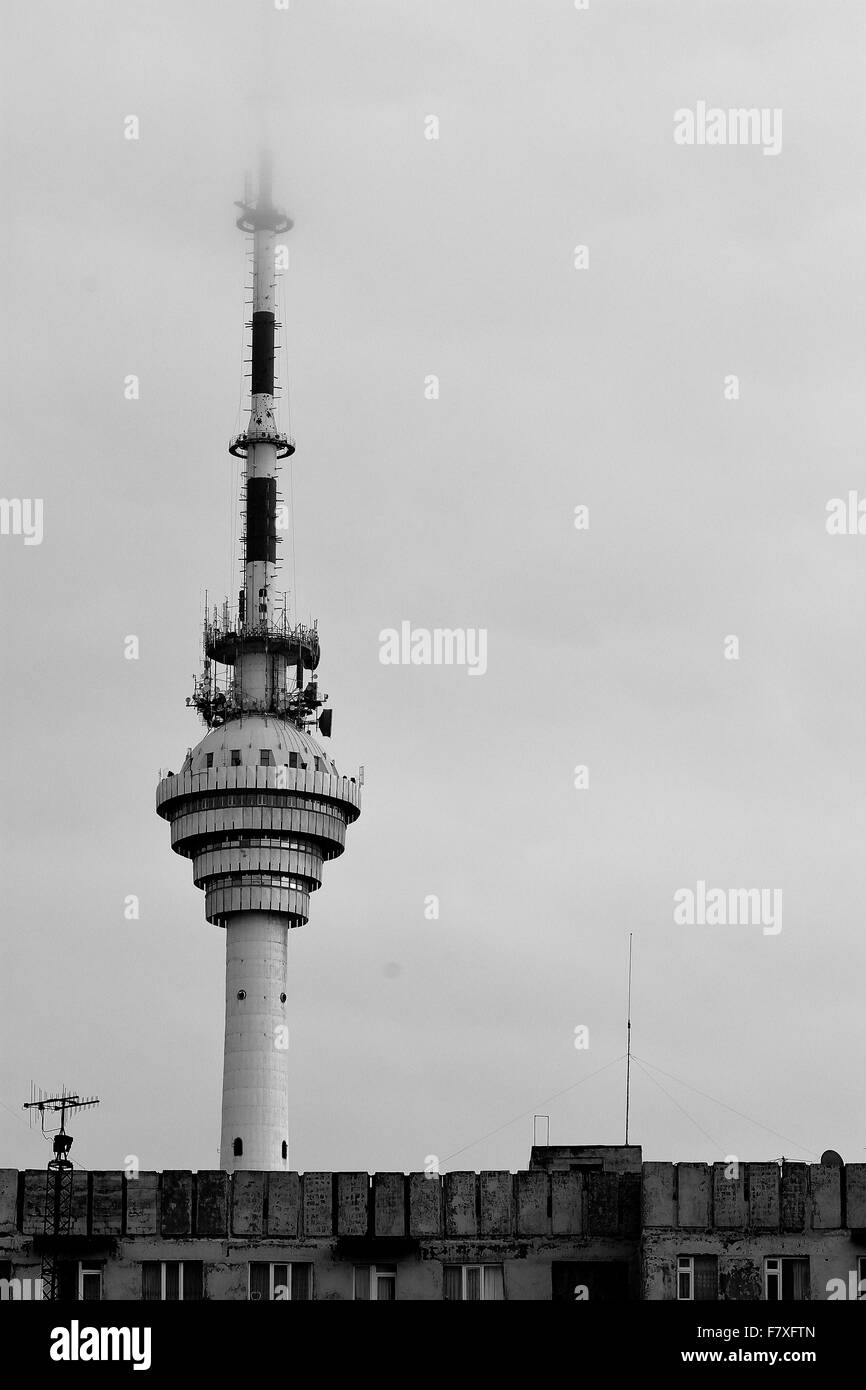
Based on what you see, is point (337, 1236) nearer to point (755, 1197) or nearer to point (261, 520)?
point (755, 1197)

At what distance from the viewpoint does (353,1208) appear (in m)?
77.4

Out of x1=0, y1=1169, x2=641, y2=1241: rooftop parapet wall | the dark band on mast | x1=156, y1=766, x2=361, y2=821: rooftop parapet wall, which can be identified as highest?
the dark band on mast

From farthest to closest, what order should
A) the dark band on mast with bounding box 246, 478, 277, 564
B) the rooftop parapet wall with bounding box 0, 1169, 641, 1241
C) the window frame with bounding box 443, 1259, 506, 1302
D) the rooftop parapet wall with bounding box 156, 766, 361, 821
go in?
the dark band on mast with bounding box 246, 478, 277, 564
the rooftop parapet wall with bounding box 156, 766, 361, 821
the rooftop parapet wall with bounding box 0, 1169, 641, 1241
the window frame with bounding box 443, 1259, 506, 1302

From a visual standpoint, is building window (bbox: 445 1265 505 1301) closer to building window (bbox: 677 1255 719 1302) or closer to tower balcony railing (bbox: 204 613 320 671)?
building window (bbox: 677 1255 719 1302)

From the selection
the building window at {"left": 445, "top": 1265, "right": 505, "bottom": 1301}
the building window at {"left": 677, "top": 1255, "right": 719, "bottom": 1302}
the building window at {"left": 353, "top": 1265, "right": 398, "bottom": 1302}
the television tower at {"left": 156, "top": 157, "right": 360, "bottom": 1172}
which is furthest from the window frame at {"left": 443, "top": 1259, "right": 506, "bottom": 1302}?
the television tower at {"left": 156, "top": 157, "right": 360, "bottom": 1172}

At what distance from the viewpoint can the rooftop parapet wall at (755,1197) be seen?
246 feet

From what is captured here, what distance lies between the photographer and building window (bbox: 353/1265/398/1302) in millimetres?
76938

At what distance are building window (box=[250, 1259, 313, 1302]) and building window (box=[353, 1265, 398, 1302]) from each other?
4.41 feet

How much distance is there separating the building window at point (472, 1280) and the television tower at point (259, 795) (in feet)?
237

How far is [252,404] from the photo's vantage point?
170625mm

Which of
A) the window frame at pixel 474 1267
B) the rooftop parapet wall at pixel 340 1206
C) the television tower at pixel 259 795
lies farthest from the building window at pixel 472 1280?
the television tower at pixel 259 795

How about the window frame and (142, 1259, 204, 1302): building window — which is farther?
the window frame
